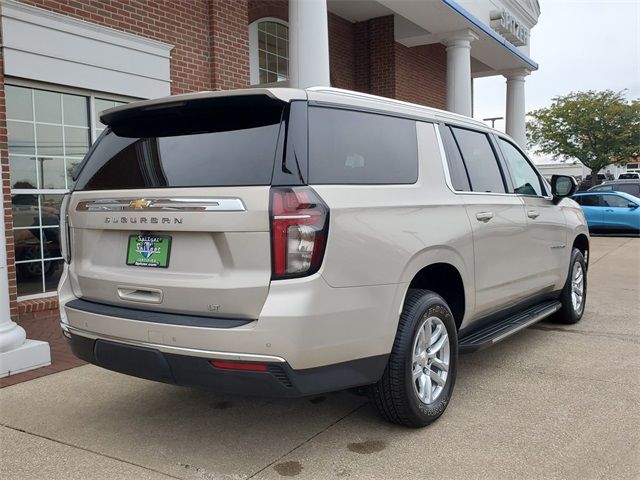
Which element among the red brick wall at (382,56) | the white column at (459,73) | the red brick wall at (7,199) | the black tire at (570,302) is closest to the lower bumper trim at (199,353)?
the red brick wall at (7,199)

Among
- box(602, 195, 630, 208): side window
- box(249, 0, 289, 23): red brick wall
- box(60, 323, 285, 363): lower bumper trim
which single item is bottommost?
box(60, 323, 285, 363): lower bumper trim

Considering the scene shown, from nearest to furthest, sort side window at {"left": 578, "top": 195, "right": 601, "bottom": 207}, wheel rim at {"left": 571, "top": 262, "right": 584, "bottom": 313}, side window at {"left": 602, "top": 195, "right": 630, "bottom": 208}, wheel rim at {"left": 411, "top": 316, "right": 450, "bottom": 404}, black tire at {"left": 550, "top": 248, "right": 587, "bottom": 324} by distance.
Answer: wheel rim at {"left": 411, "top": 316, "right": 450, "bottom": 404} → black tire at {"left": 550, "top": 248, "right": 587, "bottom": 324} → wheel rim at {"left": 571, "top": 262, "right": 584, "bottom": 313} → side window at {"left": 602, "top": 195, "right": 630, "bottom": 208} → side window at {"left": 578, "top": 195, "right": 601, "bottom": 207}

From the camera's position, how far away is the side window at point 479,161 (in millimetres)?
4316

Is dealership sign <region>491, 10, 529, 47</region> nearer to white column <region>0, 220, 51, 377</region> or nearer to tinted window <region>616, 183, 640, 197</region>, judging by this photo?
tinted window <region>616, 183, 640, 197</region>

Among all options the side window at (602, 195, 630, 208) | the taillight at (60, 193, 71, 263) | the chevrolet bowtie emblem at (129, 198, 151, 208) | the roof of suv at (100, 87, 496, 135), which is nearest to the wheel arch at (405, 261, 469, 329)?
the roof of suv at (100, 87, 496, 135)

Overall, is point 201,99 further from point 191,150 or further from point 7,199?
point 7,199

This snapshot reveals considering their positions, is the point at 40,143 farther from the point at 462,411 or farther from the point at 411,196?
the point at 462,411

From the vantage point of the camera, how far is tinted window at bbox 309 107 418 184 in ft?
10.1

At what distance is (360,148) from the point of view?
3.36 metres

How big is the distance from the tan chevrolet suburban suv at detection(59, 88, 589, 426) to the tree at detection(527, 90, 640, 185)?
3634 centimetres

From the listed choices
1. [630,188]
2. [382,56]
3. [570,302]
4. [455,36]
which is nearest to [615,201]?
[630,188]

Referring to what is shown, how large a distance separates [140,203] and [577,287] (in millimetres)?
4778

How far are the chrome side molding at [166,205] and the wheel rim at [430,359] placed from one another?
1311mm

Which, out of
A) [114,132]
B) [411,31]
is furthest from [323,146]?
[411,31]
